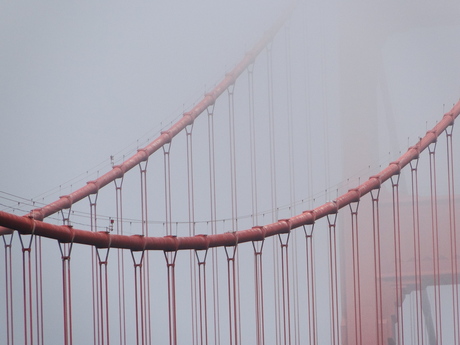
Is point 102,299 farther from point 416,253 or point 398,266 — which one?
point 416,253

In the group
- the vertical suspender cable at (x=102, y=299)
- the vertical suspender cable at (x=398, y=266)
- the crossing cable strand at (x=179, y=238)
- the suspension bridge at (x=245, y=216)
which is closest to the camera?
the crossing cable strand at (x=179, y=238)

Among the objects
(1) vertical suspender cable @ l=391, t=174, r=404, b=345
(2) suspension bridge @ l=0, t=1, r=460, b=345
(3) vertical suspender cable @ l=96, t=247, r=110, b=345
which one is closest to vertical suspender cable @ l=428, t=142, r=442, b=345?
(2) suspension bridge @ l=0, t=1, r=460, b=345

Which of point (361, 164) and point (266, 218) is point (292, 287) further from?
point (361, 164)

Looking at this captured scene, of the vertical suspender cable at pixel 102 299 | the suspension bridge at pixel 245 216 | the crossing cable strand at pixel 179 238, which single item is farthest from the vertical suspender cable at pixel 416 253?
the vertical suspender cable at pixel 102 299

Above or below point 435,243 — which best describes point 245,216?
above

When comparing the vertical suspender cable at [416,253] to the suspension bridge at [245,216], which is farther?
the suspension bridge at [245,216]

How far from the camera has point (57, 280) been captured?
10.3 metres

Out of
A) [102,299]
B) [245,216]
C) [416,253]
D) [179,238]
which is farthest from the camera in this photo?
[245,216]

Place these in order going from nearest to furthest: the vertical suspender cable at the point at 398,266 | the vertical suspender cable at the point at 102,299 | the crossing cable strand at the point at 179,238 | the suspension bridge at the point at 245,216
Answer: the crossing cable strand at the point at 179,238 < the vertical suspender cable at the point at 102,299 < the vertical suspender cable at the point at 398,266 < the suspension bridge at the point at 245,216

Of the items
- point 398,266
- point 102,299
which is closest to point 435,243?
point 398,266

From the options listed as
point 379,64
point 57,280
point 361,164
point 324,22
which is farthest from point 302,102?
point 57,280

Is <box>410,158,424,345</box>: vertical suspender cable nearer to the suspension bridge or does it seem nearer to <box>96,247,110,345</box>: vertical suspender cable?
the suspension bridge

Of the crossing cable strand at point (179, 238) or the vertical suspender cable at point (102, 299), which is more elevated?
the crossing cable strand at point (179, 238)

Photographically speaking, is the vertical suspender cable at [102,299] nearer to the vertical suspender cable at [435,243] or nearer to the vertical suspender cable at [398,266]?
the vertical suspender cable at [398,266]
